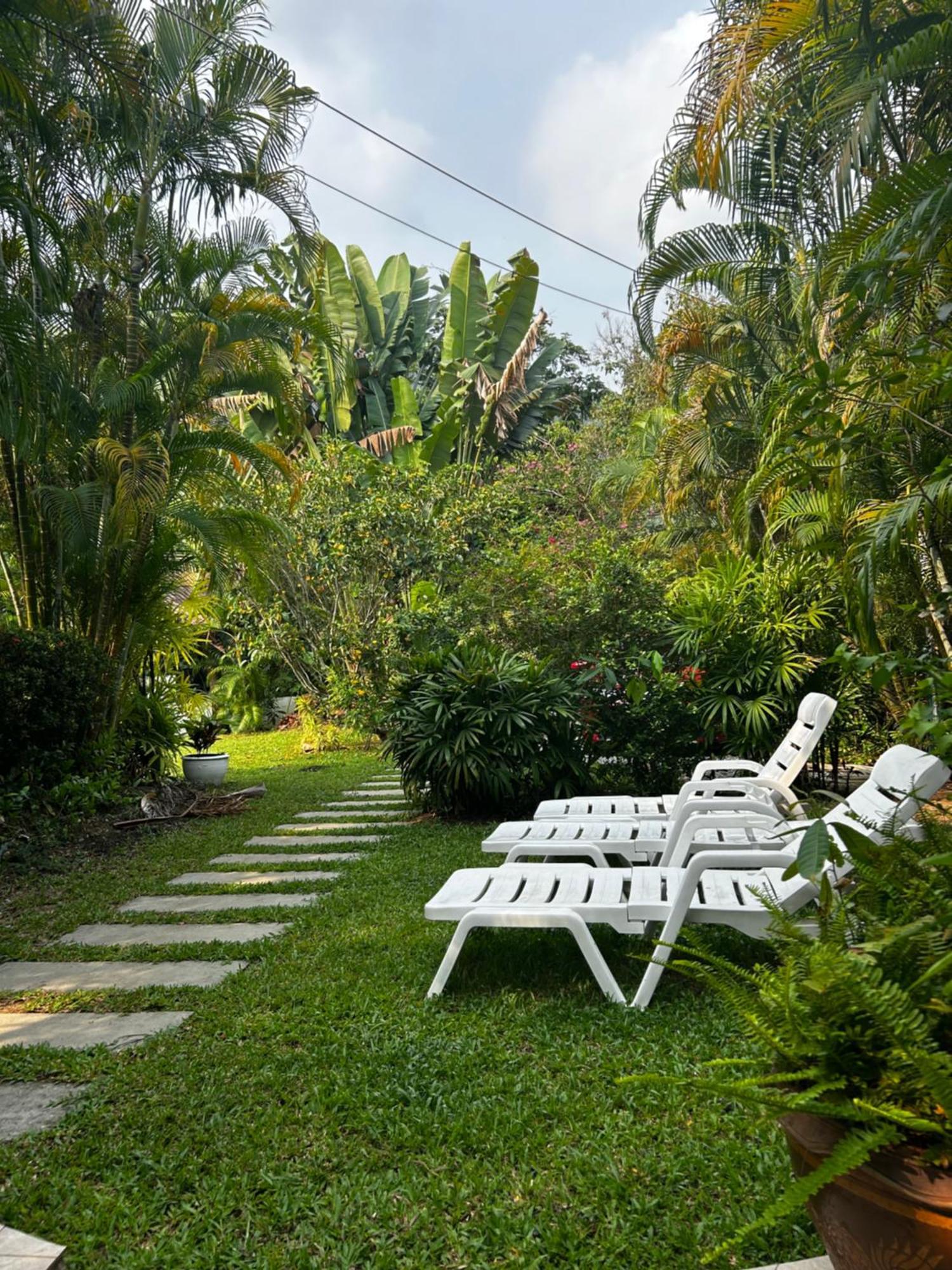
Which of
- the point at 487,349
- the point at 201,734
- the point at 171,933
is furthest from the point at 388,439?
the point at 171,933

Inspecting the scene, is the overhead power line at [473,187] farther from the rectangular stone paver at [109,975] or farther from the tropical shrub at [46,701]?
the rectangular stone paver at [109,975]

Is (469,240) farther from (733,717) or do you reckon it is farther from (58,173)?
(733,717)

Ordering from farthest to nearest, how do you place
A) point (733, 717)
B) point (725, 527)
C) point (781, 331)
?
1. point (725, 527)
2. point (781, 331)
3. point (733, 717)

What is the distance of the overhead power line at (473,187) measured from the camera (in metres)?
11.0

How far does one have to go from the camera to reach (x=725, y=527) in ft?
41.6

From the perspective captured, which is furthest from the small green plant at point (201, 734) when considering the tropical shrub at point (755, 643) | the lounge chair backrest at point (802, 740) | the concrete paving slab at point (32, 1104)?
the concrete paving slab at point (32, 1104)

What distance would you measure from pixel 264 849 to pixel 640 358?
14.1m

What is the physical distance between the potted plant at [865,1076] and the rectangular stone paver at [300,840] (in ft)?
18.0

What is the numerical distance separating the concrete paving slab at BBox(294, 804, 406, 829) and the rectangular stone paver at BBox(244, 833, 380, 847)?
723mm

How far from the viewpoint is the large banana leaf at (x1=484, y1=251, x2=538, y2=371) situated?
53.6ft

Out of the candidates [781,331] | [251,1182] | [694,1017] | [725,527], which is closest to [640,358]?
[725,527]

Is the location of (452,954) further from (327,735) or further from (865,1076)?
(327,735)

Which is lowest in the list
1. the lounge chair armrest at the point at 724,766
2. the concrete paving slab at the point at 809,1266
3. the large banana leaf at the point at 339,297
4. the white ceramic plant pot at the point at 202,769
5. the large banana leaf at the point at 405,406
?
the concrete paving slab at the point at 809,1266

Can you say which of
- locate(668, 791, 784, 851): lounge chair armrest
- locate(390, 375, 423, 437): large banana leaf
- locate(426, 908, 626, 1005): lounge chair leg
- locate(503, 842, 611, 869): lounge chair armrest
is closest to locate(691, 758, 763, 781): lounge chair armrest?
locate(668, 791, 784, 851): lounge chair armrest
